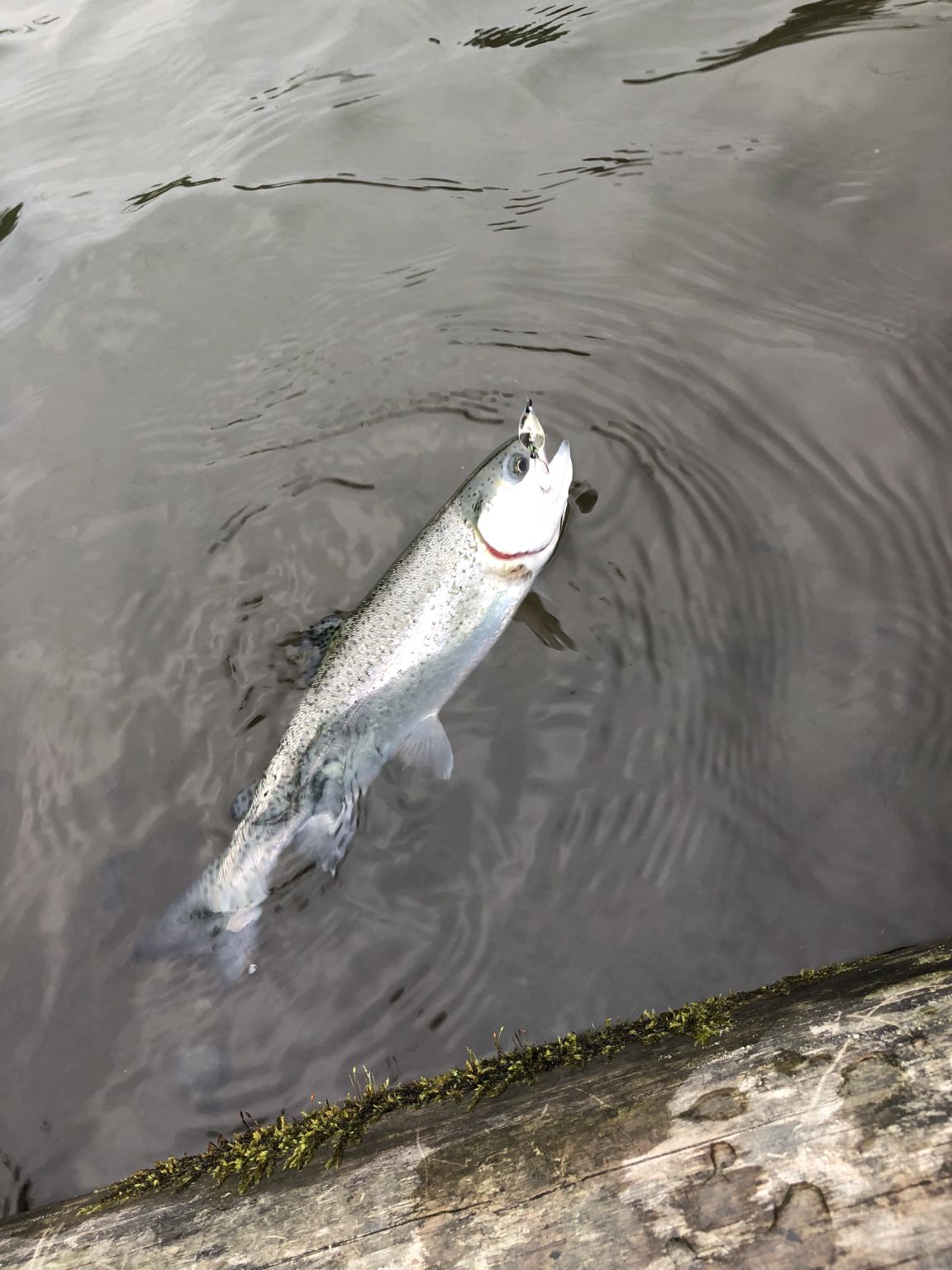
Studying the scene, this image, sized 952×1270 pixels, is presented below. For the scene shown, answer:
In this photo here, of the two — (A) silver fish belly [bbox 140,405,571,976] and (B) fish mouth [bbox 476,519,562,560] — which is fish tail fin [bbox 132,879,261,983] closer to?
(A) silver fish belly [bbox 140,405,571,976]

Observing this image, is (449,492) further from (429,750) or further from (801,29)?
(801,29)

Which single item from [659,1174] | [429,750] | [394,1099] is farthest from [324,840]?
[659,1174]

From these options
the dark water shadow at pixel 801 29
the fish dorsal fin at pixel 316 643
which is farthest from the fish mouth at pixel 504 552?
the dark water shadow at pixel 801 29

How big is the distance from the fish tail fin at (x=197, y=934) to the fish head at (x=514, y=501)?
2.13 meters

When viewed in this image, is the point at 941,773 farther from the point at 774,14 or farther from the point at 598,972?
the point at 774,14

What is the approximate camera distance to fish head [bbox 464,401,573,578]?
14.8 feet

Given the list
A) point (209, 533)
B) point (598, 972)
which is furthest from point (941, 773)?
point (209, 533)

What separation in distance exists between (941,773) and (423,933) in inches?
95.5

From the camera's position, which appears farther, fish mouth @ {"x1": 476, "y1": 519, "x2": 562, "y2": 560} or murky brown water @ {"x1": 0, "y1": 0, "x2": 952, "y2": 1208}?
fish mouth @ {"x1": 476, "y1": 519, "x2": 562, "y2": 560}

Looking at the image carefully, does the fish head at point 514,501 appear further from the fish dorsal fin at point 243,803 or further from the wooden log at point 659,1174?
the wooden log at point 659,1174

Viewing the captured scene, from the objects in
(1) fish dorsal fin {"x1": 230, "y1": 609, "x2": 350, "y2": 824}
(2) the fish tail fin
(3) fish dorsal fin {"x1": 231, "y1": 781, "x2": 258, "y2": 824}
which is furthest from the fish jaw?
(2) the fish tail fin

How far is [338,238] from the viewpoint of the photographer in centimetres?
661

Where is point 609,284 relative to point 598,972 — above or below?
above

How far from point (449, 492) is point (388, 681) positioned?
1.45 meters
